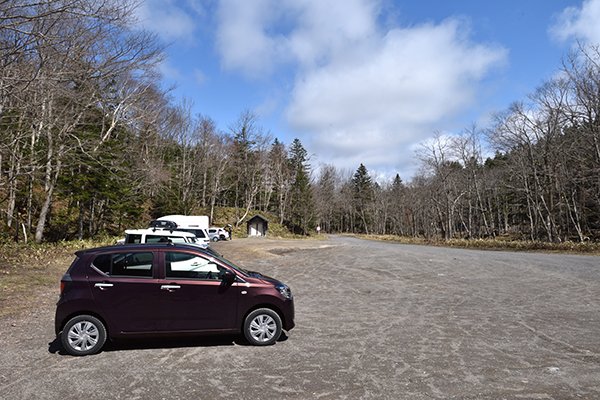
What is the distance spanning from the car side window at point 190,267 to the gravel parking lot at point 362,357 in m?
1.14

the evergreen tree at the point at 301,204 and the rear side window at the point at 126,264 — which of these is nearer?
the rear side window at the point at 126,264

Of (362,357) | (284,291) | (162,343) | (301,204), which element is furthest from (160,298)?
(301,204)

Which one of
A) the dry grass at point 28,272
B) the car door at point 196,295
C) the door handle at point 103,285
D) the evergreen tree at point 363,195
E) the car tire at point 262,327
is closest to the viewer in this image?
the door handle at point 103,285

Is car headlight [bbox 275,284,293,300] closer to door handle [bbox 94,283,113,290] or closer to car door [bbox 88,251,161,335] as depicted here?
car door [bbox 88,251,161,335]

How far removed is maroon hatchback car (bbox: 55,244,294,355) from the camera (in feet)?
18.2

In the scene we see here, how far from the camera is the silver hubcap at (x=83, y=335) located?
5507mm

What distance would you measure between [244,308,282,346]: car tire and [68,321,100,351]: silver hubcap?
2219 millimetres

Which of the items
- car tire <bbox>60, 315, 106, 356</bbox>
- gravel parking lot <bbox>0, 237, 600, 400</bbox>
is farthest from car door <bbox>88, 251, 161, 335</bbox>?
gravel parking lot <bbox>0, 237, 600, 400</bbox>

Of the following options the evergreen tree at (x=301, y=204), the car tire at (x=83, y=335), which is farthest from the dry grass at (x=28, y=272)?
the evergreen tree at (x=301, y=204)

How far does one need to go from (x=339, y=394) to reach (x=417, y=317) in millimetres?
4523

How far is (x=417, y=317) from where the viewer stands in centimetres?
822

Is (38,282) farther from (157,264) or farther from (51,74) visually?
(157,264)

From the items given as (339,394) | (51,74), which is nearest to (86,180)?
(51,74)

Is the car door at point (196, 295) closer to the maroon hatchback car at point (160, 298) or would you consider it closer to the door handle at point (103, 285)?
the maroon hatchback car at point (160, 298)
